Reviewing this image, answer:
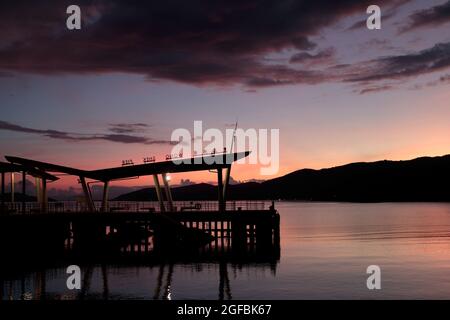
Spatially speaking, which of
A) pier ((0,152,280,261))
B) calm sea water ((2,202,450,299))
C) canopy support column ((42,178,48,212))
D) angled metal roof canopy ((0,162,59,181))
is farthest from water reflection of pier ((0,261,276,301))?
canopy support column ((42,178,48,212))

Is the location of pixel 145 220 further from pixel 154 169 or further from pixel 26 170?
pixel 26 170

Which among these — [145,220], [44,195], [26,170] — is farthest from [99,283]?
[44,195]

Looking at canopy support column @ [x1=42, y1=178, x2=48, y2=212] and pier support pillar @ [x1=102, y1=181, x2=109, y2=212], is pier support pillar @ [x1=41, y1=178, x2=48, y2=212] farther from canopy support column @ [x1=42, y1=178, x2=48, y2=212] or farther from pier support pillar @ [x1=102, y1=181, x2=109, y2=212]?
pier support pillar @ [x1=102, y1=181, x2=109, y2=212]

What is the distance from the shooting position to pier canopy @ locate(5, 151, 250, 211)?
174 ft

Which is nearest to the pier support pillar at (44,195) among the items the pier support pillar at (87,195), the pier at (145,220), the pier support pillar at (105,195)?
the pier at (145,220)

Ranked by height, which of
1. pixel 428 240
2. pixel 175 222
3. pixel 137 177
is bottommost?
pixel 428 240

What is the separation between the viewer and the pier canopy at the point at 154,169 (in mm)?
53125

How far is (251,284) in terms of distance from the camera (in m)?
37.4

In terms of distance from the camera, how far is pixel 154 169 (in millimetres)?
55344

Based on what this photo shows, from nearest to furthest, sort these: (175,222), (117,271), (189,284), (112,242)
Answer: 1. (189,284)
2. (117,271)
3. (175,222)
4. (112,242)

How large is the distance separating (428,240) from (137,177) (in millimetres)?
46964
